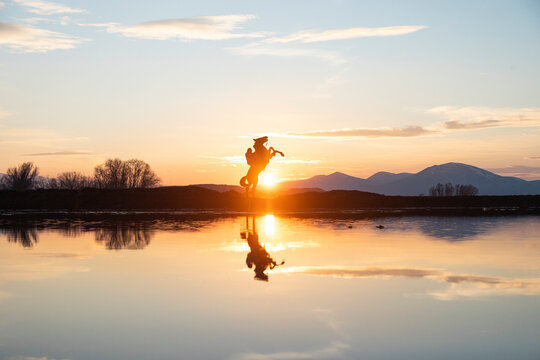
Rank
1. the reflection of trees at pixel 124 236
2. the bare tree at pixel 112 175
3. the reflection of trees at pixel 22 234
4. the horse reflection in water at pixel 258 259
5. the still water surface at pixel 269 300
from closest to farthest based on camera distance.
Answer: the still water surface at pixel 269 300
the horse reflection in water at pixel 258 259
the reflection of trees at pixel 124 236
the reflection of trees at pixel 22 234
the bare tree at pixel 112 175

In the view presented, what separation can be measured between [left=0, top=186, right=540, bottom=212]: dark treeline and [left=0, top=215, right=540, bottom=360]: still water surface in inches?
1291

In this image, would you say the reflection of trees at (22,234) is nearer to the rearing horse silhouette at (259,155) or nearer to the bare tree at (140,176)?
the rearing horse silhouette at (259,155)

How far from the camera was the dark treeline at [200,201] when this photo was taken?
55.7 meters

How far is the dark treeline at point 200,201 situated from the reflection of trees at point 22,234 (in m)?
24.6

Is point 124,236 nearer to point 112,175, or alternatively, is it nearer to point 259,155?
point 259,155

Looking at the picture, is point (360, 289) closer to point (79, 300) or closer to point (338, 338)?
point (338, 338)

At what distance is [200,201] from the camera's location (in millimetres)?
57062

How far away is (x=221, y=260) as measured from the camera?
708 inches

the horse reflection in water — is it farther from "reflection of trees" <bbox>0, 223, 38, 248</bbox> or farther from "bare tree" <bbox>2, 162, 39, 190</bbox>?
"bare tree" <bbox>2, 162, 39, 190</bbox>

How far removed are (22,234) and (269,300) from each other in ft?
60.2

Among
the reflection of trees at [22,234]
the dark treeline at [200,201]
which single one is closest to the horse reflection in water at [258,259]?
the reflection of trees at [22,234]

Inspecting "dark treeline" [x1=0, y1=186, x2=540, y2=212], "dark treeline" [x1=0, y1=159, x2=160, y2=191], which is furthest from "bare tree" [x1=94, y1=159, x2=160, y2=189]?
"dark treeline" [x1=0, y1=186, x2=540, y2=212]

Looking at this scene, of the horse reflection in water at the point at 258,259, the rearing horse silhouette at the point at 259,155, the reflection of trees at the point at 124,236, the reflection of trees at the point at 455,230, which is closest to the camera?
the horse reflection in water at the point at 258,259

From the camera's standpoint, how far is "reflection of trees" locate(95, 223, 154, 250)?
853 inches
